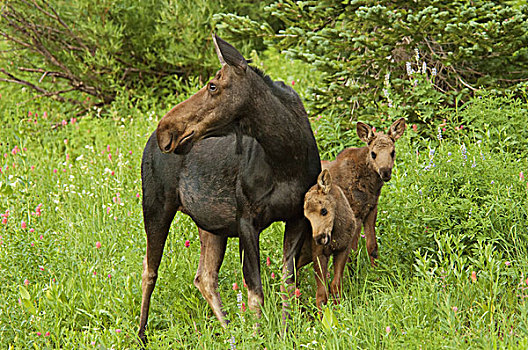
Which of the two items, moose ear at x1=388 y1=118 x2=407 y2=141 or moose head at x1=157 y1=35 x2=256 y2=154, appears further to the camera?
moose ear at x1=388 y1=118 x2=407 y2=141

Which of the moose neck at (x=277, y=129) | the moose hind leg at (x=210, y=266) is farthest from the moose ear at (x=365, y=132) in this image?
the moose hind leg at (x=210, y=266)

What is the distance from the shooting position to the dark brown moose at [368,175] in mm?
6008

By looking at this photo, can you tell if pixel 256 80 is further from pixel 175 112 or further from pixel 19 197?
pixel 19 197

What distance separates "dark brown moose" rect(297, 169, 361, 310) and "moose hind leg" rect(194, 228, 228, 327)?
0.98 meters

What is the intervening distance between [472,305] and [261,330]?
5.52 feet

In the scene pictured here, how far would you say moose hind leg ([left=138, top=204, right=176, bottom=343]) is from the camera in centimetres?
591

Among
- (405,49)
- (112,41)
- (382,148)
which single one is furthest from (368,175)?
(112,41)

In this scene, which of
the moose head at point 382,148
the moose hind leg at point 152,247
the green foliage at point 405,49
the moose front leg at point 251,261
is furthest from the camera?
the green foliage at point 405,49

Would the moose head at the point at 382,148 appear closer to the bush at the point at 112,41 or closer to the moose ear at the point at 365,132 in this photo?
the moose ear at the point at 365,132

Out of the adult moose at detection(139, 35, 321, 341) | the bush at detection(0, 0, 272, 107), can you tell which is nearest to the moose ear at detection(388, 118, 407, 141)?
the adult moose at detection(139, 35, 321, 341)

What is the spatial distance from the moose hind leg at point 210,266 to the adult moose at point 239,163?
1.06ft

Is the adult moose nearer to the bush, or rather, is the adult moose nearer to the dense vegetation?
the dense vegetation

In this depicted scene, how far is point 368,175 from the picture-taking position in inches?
241

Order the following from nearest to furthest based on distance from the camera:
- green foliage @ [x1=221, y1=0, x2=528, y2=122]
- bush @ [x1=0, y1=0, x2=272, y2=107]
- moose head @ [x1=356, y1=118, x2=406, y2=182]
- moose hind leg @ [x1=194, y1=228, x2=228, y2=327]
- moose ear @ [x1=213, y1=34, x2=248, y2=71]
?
moose ear @ [x1=213, y1=34, x2=248, y2=71] < moose head @ [x1=356, y1=118, x2=406, y2=182] < moose hind leg @ [x1=194, y1=228, x2=228, y2=327] < green foliage @ [x1=221, y1=0, x2=528, y2=122] < bush @ [x1=0, y1=0, x2=272, y2=107]
